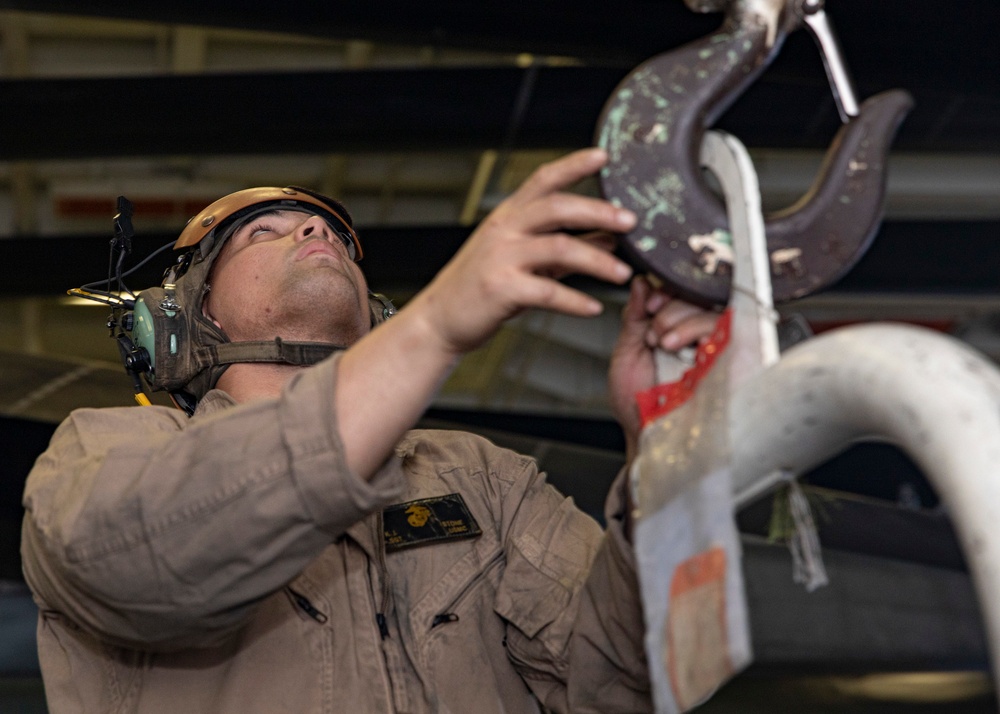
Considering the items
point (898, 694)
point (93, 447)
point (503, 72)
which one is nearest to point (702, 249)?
point (93, 447)

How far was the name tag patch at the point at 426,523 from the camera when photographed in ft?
5.79

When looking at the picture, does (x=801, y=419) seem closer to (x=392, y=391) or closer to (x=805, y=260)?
(x=805, y=260)

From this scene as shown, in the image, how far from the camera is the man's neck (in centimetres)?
192

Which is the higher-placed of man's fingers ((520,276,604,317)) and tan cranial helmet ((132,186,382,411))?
→ man's fingers ((520,276,604,317))

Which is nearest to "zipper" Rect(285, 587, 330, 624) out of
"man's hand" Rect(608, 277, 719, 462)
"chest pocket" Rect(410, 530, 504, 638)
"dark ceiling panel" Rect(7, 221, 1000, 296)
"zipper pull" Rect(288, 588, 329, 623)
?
"zipper pull" Rect(288, 588, 329, 623)

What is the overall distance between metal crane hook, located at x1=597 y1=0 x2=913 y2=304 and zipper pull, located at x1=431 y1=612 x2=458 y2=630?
830mm

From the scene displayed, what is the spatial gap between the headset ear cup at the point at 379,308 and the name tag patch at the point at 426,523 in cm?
43

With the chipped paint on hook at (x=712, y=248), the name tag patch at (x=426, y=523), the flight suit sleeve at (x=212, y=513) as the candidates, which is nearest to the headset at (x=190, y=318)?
the name tag patch at (x=426, y=523)

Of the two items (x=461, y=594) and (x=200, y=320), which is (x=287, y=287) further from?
(x=461, y=594)

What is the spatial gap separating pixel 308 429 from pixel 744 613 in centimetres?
45

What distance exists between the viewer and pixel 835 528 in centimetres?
547

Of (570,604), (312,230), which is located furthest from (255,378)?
(570,604)

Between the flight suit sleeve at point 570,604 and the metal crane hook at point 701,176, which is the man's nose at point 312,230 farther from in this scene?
the metal crane hook at point 701,176

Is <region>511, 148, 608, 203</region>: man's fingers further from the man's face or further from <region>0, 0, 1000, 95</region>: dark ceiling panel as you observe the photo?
<region>0, 0, 1000, 95</region>: dark ceiling panel
